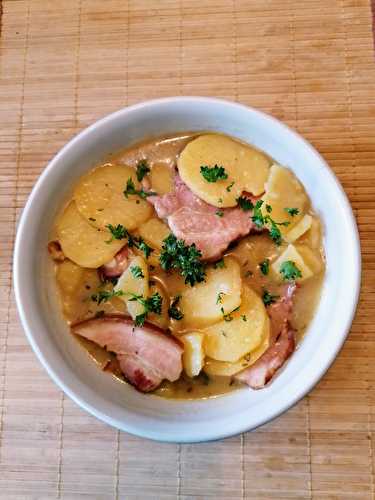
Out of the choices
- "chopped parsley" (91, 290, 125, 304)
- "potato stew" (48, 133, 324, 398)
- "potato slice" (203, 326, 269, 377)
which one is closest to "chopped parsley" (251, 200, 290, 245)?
"potato stew" (48, 133, 324, 398)

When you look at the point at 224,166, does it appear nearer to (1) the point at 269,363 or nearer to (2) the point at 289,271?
(2) the point at 289,271

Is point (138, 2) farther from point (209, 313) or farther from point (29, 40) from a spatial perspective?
point (209, 313)

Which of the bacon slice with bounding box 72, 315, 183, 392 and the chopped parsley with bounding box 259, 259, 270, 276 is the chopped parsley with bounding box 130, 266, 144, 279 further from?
the chopped parsley with bounding box 259, 259, 270, 276

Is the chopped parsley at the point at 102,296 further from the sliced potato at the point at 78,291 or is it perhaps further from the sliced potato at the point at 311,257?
the sliced potato at the point at 311,257

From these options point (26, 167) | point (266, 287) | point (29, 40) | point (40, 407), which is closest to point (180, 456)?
point (40, 407)

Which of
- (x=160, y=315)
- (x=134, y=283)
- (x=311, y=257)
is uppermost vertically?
(x=311, y=257)

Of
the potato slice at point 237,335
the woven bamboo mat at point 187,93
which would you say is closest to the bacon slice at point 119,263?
the potato slice at point 237,335

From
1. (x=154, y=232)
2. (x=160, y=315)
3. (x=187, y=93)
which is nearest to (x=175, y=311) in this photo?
(x=160, y=315)
